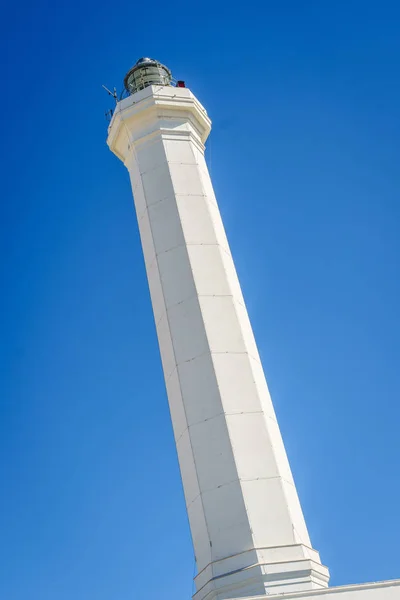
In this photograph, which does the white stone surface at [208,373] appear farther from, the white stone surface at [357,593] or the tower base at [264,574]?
the white stone surface at [357,593]

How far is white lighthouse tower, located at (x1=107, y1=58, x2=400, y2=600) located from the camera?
11.5 meters

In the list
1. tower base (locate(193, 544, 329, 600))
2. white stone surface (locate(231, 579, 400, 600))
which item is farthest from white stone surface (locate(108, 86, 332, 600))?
white stone surface (locate(231, 579, 400, 600))

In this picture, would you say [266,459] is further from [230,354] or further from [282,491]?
[230,354]

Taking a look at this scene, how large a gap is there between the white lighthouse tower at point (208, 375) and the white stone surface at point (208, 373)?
0.07ft

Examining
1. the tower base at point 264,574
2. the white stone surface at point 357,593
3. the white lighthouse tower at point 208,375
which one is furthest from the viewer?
the white lighthouse tower at point 208,375

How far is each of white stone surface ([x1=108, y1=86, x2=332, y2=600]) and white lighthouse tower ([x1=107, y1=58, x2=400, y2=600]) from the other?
22 mm

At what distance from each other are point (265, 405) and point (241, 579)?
11.4 feet

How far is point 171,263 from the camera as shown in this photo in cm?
1527

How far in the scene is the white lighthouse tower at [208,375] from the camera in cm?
1148

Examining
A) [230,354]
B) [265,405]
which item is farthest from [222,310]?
[265,405]

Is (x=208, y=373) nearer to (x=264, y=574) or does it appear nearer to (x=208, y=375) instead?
(x=208, y=375)

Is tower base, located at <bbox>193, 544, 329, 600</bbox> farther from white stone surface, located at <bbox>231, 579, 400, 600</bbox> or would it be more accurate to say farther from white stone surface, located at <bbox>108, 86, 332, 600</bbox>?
white stone surface, located at <bbox>231, 579, 400, 600</bbox>

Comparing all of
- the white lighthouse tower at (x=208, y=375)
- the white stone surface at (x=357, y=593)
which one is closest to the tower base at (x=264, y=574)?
the white lighthouse tower at (x=208, y=375)

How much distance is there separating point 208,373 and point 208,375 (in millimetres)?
43
